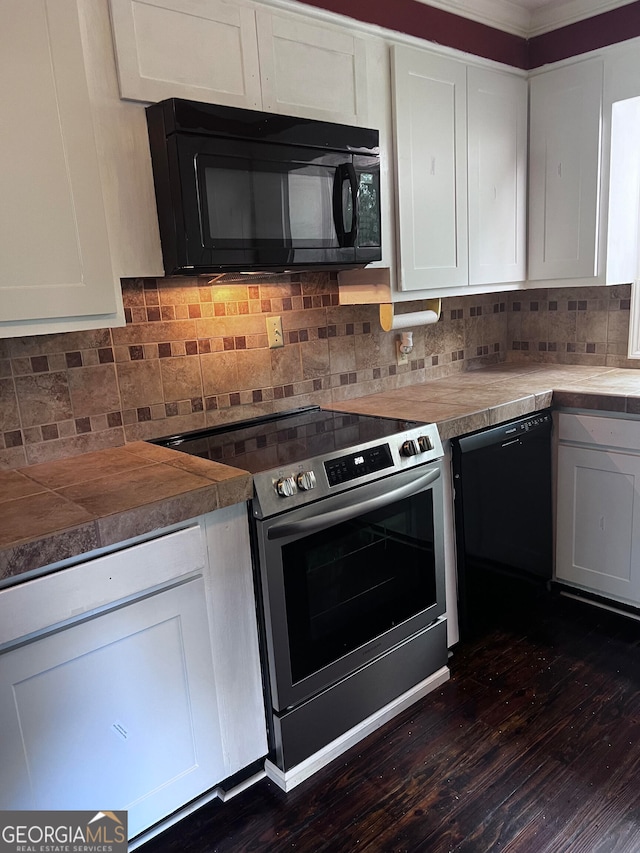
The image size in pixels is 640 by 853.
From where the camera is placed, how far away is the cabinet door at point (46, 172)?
140 cm

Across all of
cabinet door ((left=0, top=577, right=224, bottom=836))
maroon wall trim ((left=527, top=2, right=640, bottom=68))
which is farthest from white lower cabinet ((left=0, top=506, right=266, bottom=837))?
maroon wall trim ((left=527, top=2, right=640, bottom=68))

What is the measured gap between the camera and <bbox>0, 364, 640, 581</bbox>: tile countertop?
131 cm

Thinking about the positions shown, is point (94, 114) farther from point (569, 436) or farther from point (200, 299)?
point (569, 436)

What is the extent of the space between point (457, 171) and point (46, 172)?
64.1 inches

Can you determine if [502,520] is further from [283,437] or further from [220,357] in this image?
[220,357]

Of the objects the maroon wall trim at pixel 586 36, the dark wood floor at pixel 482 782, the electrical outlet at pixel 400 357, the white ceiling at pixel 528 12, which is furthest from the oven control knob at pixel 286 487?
the maroon wall trim at pixel 586 36

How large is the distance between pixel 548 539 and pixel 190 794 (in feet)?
5.61

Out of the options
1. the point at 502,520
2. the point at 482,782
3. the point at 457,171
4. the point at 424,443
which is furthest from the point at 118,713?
the point at 457,171

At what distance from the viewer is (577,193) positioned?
268 centimetres

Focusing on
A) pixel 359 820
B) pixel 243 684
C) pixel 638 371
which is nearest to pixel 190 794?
pixel 243 684

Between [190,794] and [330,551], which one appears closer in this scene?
[190,794]

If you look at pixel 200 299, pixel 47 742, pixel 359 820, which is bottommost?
pixel 359 820

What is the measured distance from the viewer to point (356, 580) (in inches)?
74.3

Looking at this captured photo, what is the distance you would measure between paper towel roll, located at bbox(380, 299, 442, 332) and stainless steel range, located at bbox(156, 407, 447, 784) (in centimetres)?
48
